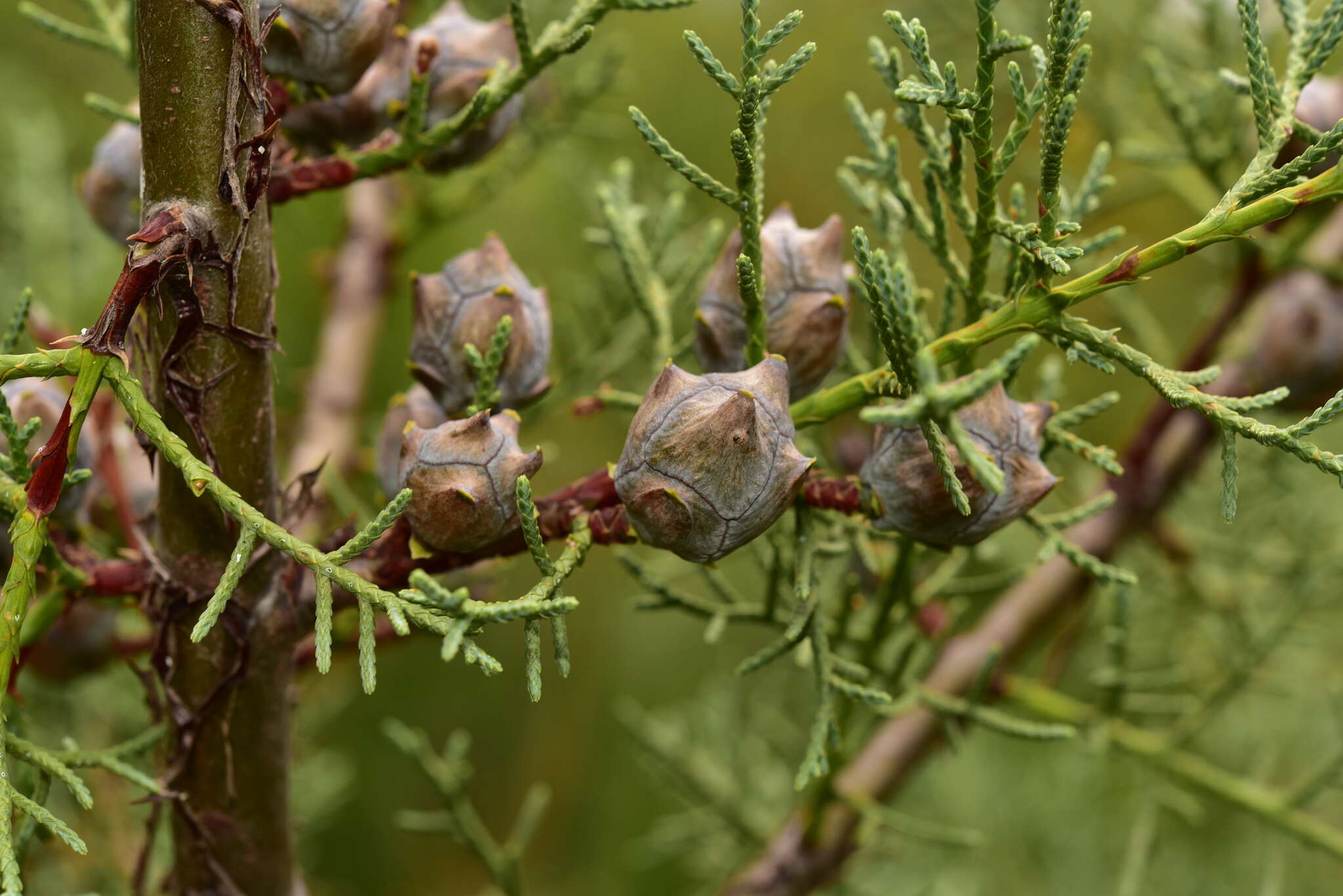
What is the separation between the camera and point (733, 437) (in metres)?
0.62

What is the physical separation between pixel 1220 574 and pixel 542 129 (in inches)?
50.4

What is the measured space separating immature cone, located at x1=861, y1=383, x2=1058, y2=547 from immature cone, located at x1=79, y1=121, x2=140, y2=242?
0.66 meters

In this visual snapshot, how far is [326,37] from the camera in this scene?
74cm

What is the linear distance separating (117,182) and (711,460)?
2.04ft

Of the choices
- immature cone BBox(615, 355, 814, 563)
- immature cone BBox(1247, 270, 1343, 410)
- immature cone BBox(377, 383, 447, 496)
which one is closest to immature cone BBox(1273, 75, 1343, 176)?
immature cone BBox(1247, 270, 1343, 410)

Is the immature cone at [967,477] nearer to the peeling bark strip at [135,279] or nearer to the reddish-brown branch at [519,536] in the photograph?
the reddish-brown branch at [519,536]

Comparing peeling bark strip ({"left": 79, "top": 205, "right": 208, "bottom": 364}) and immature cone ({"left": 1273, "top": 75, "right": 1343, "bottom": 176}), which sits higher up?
immature cone ({"left": 1273, "top": 75, "right": 1343, "bottom": 176})

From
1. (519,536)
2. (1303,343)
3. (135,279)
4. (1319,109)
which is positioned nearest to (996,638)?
(1303,343)

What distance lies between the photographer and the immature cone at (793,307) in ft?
2.55

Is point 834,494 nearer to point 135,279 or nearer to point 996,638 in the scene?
point 135,279

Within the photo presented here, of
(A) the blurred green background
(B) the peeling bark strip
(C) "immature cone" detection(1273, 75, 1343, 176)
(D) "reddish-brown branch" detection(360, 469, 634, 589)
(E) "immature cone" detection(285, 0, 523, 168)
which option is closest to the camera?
(B) the peeling bark strip

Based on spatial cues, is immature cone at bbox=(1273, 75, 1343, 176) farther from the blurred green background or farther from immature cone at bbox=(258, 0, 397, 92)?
immature cone at bbox=(258, 0, 397, 92)

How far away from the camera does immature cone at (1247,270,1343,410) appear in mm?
1223

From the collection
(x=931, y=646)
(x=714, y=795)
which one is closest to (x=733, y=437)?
(x=931, y=646)
